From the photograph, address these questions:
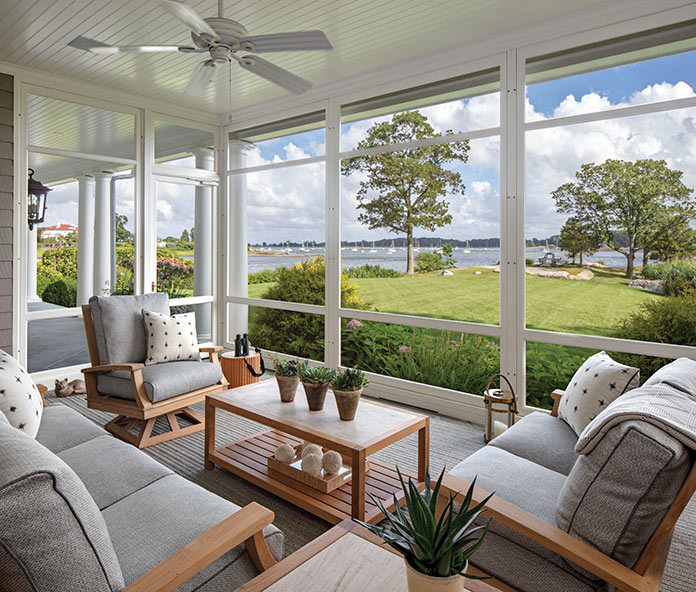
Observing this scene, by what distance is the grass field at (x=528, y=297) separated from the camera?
3.40 m

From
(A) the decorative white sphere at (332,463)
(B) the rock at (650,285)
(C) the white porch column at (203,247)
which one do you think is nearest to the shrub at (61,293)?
(C) the white porch column at (203,247)

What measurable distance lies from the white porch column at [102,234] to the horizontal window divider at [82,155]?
5.9 inches

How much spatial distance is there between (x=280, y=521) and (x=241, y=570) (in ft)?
3.35

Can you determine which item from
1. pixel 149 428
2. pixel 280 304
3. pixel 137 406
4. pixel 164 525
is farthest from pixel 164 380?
pixel 280 304

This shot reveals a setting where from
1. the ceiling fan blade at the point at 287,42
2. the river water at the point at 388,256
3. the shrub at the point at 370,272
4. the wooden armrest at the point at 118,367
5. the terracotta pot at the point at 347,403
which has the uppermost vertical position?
the ceiling fan blade at the point at 287,42

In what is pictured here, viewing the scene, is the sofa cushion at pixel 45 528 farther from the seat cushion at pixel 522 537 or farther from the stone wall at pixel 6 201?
the stone wall at pixel 6 201

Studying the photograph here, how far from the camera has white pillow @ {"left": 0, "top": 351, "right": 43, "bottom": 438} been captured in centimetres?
198

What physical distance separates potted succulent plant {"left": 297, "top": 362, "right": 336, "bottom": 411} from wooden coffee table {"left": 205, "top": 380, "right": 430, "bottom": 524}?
5 centimetres

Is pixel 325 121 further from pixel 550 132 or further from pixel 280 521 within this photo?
pixel 280 521

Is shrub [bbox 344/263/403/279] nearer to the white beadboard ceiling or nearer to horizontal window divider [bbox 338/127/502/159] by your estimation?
horizontal window divider [bbox 338/127/502/159]

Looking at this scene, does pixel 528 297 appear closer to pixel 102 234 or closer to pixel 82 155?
pixel 102 234

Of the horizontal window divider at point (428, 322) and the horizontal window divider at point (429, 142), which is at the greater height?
the horizontal window divider at point (429, 142)

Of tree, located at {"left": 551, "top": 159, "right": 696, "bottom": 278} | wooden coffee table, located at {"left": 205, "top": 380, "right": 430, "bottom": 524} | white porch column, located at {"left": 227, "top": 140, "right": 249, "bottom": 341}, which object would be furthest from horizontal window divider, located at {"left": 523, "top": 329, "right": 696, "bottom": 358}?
white porch column, located at {"left": 227, "top": 140, "right": 249, "bottom": 341}

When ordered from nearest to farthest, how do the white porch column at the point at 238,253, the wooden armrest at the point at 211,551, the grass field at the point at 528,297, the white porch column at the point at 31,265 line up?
the wooden armrest at the point at 211,551
the grass field at the point at 528,297
the white porch column at the point at 31,265
the white porch column at the point at 238,253
